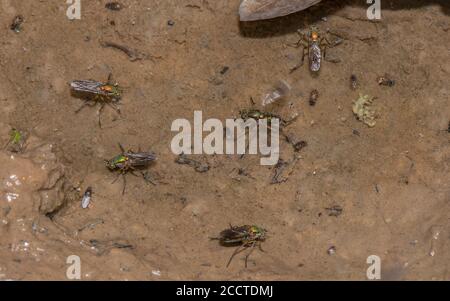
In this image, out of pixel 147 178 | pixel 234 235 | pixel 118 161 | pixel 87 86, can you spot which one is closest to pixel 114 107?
pixel 87 86

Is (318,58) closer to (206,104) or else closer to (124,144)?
(206,104)

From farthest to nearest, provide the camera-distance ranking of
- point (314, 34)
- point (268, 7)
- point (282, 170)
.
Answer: point (282, 170), point (314, 34), point (268, 7)

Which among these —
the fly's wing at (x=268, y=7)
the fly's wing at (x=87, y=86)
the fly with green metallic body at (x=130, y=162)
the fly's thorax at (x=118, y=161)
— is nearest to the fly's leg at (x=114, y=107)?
the fly's wing at (x=87, y=86)

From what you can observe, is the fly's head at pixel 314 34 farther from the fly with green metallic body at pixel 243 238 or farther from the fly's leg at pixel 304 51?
the fly with green metallic body at pixel 243 238

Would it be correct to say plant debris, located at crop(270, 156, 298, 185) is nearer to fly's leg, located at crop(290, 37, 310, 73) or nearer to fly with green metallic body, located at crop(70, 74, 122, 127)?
fly's leg, located at crop(290, 37, 310, 73)

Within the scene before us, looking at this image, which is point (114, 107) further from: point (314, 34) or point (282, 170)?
point (314, 34)

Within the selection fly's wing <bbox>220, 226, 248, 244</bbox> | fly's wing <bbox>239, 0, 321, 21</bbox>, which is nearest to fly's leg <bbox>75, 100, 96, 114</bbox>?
fly's wing <bbox>239, 0, 321, 21</bbox>
